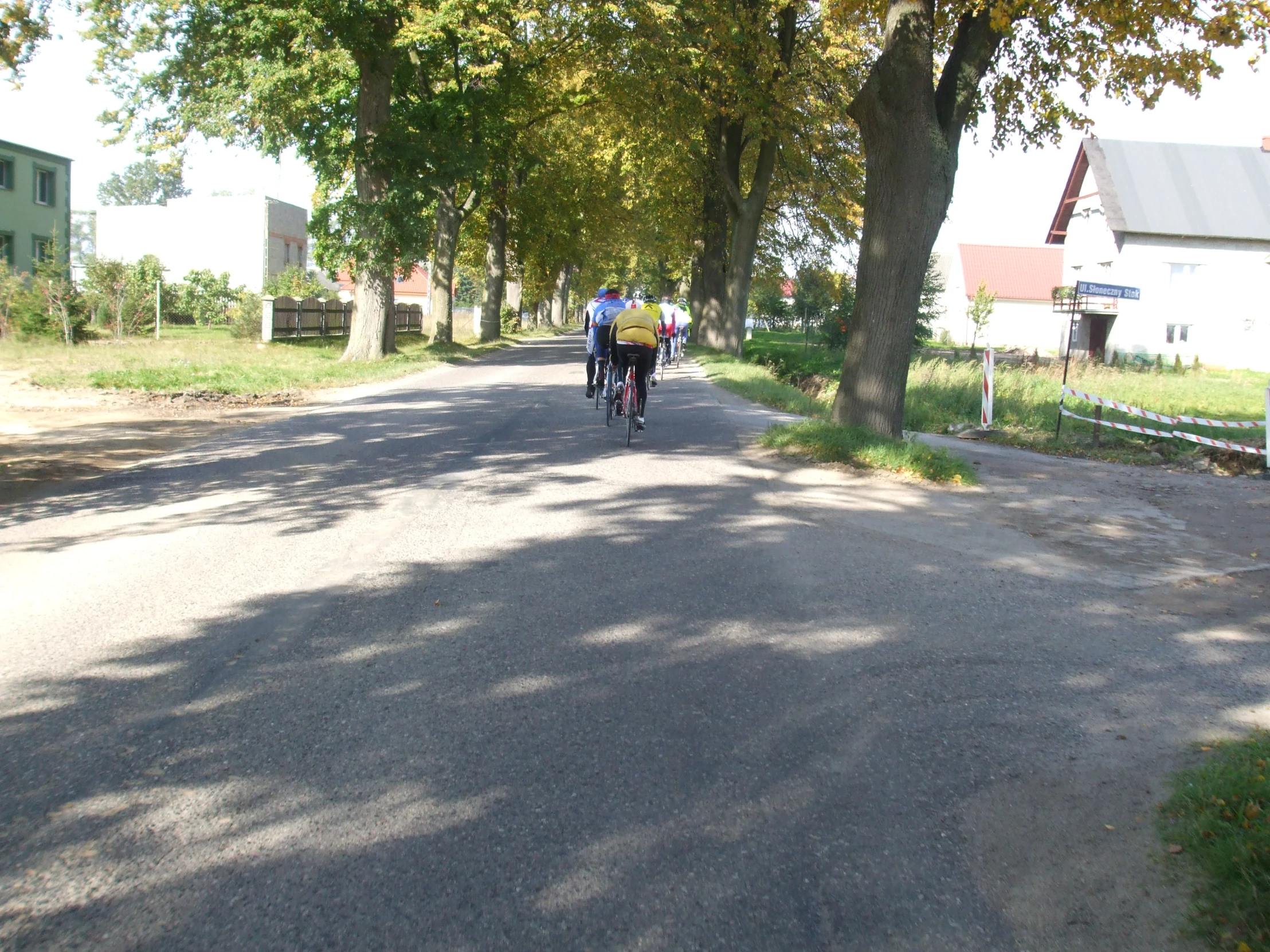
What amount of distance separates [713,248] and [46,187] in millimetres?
28624

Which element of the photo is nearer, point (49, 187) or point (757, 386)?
point (757, 386)

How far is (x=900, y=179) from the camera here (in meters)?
12.6

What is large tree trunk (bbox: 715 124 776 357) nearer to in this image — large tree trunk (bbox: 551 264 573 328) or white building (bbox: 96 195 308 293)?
white building (bbox: 96 195 308 293)

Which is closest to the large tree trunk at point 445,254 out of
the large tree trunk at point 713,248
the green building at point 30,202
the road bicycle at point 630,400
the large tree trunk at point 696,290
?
the large tree trunk at point 713,248

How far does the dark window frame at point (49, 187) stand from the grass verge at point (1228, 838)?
163ft

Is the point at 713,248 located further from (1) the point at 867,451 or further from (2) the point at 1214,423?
(1) the point at 867,451

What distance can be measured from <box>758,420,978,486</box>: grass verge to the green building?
37.5 m

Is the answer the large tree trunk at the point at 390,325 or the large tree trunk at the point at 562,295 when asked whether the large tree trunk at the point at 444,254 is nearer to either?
the large tree trunk at the point at 390,325

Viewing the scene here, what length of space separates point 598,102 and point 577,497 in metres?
27.0

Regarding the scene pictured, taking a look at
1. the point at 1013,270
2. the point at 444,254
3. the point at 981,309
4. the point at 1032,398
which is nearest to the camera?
the point at 1032,398

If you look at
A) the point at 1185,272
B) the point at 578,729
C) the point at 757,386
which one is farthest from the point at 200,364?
the point at 1185,272

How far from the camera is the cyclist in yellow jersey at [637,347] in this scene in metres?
13.8

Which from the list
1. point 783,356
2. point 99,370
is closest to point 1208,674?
point 99,370

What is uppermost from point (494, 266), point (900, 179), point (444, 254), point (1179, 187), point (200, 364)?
point (1179, 187)
